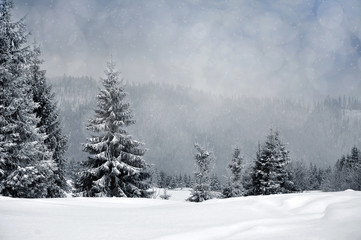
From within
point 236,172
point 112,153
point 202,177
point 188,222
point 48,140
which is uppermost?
point 48,140

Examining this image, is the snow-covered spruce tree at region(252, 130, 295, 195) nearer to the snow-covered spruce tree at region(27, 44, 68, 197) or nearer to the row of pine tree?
the row of pine tree

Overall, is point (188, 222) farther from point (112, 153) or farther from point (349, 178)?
point (349, 178)

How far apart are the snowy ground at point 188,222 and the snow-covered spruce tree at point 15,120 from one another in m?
8.12

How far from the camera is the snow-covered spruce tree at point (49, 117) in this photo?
52.0 ft

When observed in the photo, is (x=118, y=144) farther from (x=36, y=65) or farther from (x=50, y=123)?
(x=36, y=65)

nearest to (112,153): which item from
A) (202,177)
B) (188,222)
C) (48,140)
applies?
(48,140)

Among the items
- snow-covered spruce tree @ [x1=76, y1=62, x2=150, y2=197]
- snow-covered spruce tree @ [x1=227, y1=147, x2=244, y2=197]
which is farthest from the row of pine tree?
snow-covered spruce tree @ [x1=227, y1=147, x2=244, y2=197]

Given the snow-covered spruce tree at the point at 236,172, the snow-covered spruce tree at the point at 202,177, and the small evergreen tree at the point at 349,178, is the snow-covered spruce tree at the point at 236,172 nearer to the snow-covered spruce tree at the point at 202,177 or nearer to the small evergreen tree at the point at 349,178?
the snow-covered spruce tree at the point at 202,177

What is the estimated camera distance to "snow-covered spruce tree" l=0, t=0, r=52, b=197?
10.9 metres

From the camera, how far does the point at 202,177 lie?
23.9m

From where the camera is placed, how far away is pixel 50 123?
16.4 meters

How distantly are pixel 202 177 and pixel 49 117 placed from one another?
14.5m

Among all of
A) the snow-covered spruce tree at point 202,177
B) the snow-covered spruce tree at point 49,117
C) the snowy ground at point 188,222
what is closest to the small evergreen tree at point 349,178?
the snow-covered spruce tree at point 202,177

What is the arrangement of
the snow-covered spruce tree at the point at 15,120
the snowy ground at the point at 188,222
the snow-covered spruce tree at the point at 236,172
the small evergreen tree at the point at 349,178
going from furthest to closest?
the small evergreen tree at the point at 349,178
the snow-covered spruce tree at the point at 236,172
the snow-covered spruce tree at the point at 15,120
the snowy ground at the point at 188,222
